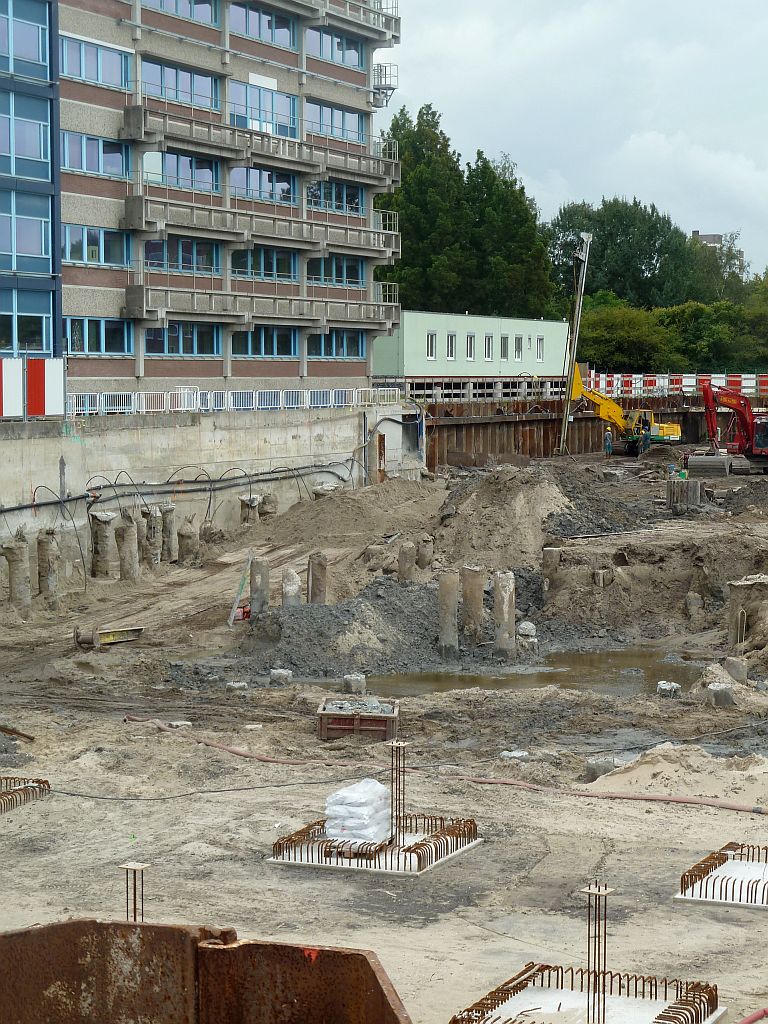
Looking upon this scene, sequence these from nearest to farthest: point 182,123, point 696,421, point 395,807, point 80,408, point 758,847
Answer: point 758,847 → point 395,807 → point 80,408 → point 182,123 → point 696,421

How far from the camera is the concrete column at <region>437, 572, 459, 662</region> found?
29953 millimetres

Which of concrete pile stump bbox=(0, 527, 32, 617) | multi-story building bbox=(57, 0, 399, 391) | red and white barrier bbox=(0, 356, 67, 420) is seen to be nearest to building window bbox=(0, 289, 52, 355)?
multi-story building bbox=(57, 0, 399, 391)

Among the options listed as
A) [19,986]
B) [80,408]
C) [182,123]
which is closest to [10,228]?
[80,408]

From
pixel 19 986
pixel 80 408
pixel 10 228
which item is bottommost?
pixel 19 986

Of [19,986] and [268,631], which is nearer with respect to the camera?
[19,986]

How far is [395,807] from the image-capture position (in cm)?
1722

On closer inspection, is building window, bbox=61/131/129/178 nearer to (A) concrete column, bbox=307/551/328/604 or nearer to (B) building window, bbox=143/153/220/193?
(B) building window, bbox=143/153/220/193

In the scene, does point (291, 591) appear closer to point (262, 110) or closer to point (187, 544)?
point (187, 544)

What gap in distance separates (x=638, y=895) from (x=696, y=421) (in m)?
66.4

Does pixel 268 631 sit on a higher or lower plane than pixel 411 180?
lower

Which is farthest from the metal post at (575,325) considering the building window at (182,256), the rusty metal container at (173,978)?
the rusty metal container at (173,978)

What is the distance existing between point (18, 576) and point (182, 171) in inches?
829

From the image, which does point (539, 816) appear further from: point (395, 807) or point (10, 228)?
point (10, 228)

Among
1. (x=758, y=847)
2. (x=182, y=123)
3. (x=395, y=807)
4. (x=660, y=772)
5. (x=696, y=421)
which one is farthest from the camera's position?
(x=696, y=421)
